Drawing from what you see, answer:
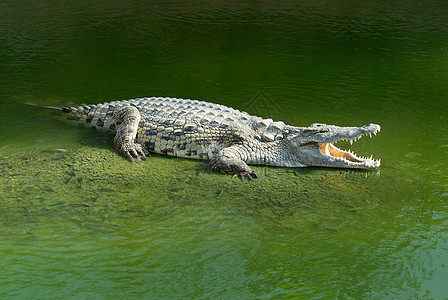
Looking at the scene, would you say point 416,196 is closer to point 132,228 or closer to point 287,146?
point 287,146

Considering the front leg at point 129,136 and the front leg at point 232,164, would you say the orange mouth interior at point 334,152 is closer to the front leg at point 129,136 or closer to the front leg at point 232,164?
the front leg at point 232,164

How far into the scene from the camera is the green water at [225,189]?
4.07 m

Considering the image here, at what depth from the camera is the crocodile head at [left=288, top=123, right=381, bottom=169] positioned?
578 centimetres

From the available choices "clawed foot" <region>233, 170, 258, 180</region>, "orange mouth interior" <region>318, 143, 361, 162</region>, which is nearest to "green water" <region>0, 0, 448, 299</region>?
"clawed foot" <region>233, 170, 258, 180</region>

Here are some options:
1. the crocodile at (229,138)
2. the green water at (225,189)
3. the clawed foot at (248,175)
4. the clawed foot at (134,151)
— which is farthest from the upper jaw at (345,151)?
the clawed foot at (134,151)

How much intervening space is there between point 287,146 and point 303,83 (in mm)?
3115

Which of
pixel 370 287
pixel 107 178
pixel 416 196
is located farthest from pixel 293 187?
pixel 107 178

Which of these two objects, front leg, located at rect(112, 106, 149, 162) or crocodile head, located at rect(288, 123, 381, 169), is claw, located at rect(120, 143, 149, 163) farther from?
crocodile head, located at rect(288, 123, 381, 169)

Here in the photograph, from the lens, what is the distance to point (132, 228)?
4.64m

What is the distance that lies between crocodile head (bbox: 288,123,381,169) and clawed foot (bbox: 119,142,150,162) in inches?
70.7

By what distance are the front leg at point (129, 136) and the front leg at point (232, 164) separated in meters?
0.95

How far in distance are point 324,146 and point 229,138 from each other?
3.77 ft

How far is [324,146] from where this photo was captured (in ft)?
19.8

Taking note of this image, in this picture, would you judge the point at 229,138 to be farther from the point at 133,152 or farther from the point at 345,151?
the point at 345,151
